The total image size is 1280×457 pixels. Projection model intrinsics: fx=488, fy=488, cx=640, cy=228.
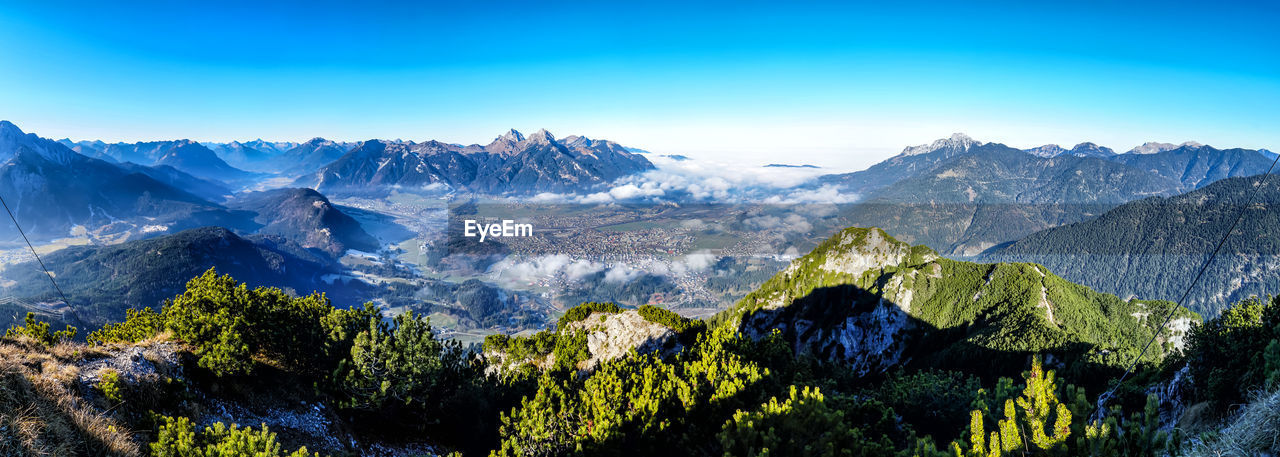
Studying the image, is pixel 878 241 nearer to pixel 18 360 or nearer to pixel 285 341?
pixel 285 341

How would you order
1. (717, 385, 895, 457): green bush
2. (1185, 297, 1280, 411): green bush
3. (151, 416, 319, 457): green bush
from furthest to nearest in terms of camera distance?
(717, 385, 895, 457): green bush, (1185, 297, 1280, 411): green bush, (151, 416, 319, 457): green bush

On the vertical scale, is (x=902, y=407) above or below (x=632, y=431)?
below

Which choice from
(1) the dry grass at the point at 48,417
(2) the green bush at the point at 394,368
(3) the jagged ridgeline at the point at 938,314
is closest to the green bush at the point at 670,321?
(3) the jagged ridgeline at the point at 938,314

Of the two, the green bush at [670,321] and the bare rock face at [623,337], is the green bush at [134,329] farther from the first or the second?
the green bush at [670,321]

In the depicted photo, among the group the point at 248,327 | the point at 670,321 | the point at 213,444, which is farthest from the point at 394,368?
the point at 670,321

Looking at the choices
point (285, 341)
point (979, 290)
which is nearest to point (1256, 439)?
point (285, 341)

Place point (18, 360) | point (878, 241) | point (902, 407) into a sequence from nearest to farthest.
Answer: point (18, 360) → point (902, 407) → point (878, 241)

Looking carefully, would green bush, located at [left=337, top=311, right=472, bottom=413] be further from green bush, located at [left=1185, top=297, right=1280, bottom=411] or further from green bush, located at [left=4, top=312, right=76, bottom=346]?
green bush, located at [left=1185, top=297, right=1280, bottom=411]

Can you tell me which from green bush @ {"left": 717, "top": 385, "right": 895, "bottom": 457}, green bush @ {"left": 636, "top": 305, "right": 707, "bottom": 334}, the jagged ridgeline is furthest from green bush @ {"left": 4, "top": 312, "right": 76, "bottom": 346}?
the jagged ridgeline
